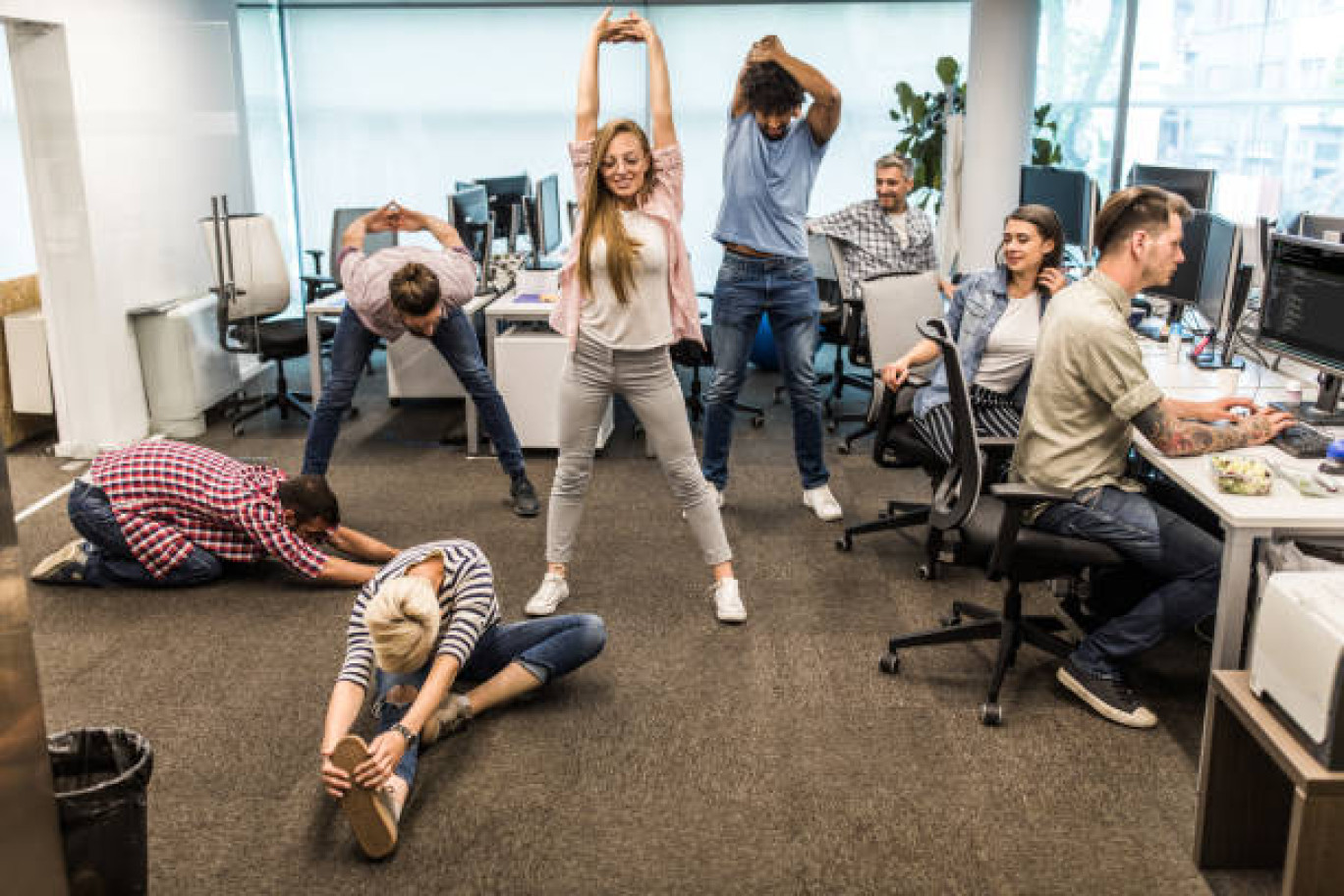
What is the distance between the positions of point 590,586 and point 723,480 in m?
0.83

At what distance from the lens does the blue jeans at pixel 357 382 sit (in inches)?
183

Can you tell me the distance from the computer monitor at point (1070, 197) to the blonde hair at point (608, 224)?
7.77 ft

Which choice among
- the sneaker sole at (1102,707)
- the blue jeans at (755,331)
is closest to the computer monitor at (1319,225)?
the blue jeans at (755,331)

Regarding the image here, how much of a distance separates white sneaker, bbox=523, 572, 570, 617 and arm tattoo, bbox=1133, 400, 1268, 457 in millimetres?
1778

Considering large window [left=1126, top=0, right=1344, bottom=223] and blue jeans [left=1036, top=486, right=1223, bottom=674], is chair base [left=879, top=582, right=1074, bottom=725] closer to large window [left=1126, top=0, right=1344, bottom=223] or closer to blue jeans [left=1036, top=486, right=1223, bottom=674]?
blue jeans [left=1036, top=486, right=1223, bottom=674]

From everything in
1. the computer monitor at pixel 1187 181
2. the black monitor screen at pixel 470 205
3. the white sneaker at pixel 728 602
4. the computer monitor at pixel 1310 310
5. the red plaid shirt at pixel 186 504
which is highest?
the computer monitor at pixel 1187 181

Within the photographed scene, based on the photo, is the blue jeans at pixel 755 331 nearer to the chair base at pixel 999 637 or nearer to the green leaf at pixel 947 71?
the chair base at pixel 999 637

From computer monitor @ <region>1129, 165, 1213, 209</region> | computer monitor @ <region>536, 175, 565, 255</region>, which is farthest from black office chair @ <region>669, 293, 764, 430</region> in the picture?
computer monitor @ <region>1129, 165, 1213, 209</region>

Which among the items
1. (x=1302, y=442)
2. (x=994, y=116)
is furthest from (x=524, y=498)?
(x=994, y=116)

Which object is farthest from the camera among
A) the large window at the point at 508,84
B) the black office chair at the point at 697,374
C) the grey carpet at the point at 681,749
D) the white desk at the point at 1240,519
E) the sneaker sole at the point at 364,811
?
the large window at the point at 508,84

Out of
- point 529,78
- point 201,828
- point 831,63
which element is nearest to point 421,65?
point 529,78

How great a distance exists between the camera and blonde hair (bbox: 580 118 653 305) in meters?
3.37

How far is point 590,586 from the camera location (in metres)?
4.11

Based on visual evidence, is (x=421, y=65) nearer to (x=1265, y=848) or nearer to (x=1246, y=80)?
(x=1246, y=80)
